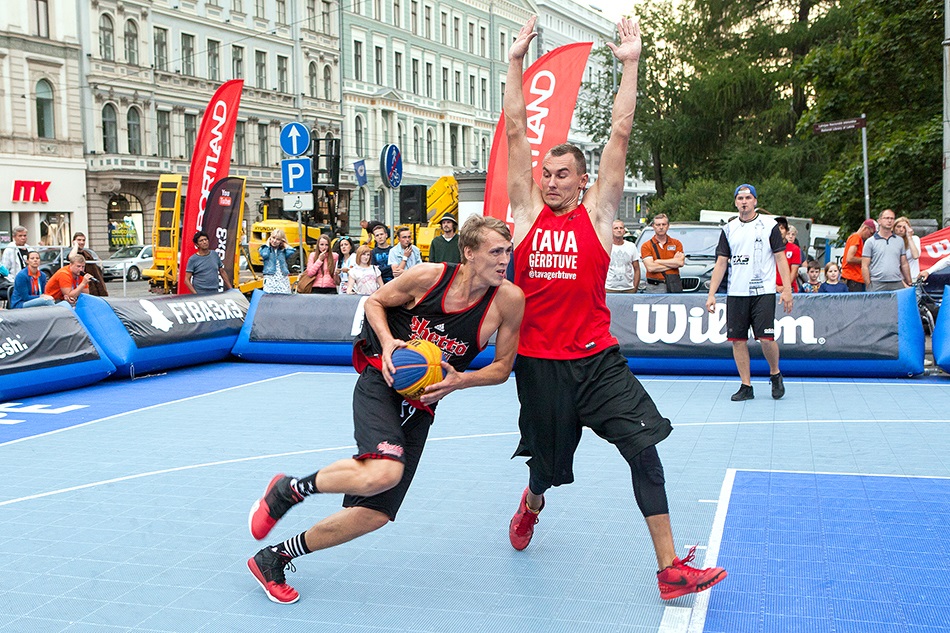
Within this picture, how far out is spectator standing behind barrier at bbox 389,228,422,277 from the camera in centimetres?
1509

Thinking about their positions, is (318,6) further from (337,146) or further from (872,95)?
(872,95)

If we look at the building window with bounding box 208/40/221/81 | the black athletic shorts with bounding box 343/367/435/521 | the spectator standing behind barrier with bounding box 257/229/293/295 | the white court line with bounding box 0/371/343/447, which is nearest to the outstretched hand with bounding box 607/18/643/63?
the black athletic shorts with bounding box 343/367/435/521

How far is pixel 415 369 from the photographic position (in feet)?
13.6

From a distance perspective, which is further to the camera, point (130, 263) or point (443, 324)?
point (130, 263)

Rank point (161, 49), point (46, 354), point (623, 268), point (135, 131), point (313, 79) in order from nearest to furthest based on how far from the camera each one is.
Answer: point (46, 354) < point (623, 268) < point (135, 131) < point (161, 49) < point (313, 79)

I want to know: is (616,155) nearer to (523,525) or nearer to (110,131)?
(523,525)

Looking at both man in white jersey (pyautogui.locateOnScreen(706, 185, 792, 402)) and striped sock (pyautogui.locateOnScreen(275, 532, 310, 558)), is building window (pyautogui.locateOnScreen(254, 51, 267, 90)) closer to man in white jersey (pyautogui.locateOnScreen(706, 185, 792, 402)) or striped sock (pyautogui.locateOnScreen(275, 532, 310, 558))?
man in white jersey (pyautogui.locateOnScreen(706, 185, 792, 402))

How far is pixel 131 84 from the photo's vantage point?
4528cm

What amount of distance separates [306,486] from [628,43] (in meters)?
2.57

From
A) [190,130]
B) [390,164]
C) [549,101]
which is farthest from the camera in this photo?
[190,130]

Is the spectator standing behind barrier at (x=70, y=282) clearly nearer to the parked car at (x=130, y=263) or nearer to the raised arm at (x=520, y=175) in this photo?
the raised arm at (x=520, y=175)

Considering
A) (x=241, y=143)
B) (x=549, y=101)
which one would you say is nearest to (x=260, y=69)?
(x=241, y=143)

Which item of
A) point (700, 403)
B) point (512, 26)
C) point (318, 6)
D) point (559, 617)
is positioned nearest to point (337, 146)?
point (700, 403)

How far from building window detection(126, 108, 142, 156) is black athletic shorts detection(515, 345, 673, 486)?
146 feet
